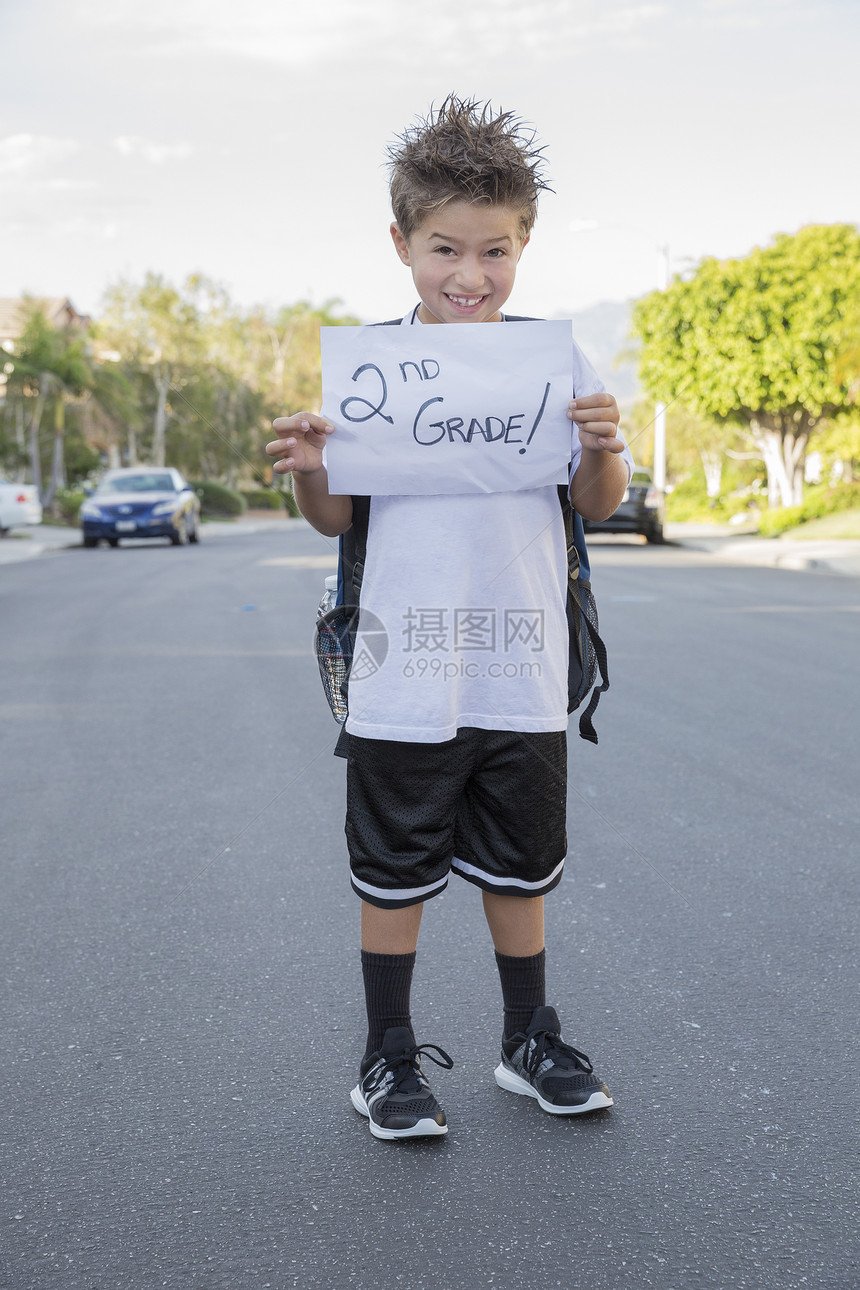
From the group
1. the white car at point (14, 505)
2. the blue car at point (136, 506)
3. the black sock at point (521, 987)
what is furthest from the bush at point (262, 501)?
the black sock at point (521, 987)

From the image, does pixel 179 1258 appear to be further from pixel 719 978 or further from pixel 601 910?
pixel 601 910

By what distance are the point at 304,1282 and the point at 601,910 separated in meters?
1.86

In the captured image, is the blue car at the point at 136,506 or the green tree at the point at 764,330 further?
the green tree at the point at 764,330

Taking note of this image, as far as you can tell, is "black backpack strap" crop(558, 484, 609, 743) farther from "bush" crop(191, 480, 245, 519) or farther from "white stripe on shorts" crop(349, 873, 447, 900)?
"bush" crop(191, 480, 245, 519)

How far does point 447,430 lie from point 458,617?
0.35m

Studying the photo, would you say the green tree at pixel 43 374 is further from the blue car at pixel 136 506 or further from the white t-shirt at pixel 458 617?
the white t-shirt at pixel 458 617

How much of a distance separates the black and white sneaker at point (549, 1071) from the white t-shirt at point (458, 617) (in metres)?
0.63

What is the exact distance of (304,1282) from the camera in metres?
1.94

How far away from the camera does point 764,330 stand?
25.0 meters

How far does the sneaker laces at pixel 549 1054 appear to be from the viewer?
8.21ft

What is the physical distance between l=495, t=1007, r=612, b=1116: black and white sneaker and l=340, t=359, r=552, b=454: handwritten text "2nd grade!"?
115cm

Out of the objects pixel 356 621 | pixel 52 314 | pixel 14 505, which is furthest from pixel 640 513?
pixel 52 314

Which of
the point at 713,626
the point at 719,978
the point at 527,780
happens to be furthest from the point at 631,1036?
the point at 713,626

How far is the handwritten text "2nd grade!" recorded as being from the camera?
2395 mm
